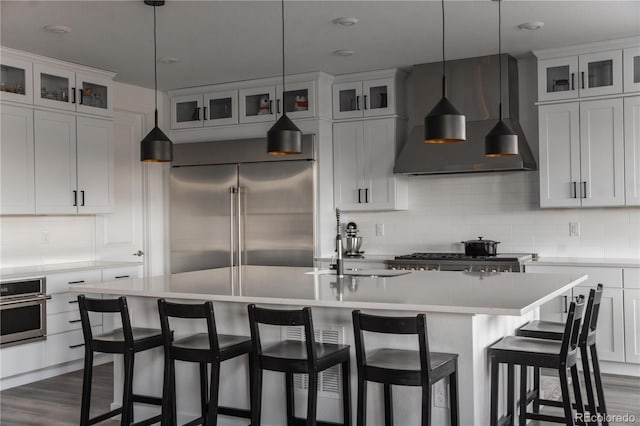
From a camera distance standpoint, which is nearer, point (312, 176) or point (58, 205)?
point (58, 205)

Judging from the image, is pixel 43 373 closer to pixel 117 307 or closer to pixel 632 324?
pixel 117 307

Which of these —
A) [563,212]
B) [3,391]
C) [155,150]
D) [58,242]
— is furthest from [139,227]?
[563,212]

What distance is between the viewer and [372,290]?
141 inches

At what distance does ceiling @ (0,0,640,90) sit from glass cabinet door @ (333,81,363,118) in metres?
0.23

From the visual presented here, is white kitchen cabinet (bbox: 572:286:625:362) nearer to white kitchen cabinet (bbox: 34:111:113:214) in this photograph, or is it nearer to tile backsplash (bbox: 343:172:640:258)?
tile backsplash (bbox: 343:172:640:258)

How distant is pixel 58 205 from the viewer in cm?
585

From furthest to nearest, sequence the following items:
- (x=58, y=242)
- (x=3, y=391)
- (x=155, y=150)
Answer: (x=58, y=242) → (x=3, y=391) → (x=155, y=150)

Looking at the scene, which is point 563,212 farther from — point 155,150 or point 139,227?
point 139,227

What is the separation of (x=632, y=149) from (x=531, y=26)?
134cm

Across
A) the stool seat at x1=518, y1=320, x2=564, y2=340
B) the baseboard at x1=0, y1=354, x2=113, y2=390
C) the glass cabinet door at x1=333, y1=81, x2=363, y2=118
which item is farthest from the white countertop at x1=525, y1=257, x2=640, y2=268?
the baseboard at x1=0, y1=354, x2=113, y2=390

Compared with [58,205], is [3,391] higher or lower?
lower

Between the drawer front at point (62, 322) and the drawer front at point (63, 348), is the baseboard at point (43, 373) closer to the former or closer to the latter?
the drawer front at point (63, 348)

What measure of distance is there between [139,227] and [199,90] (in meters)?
1.61

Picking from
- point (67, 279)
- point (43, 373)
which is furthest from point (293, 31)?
point (43, 373)
